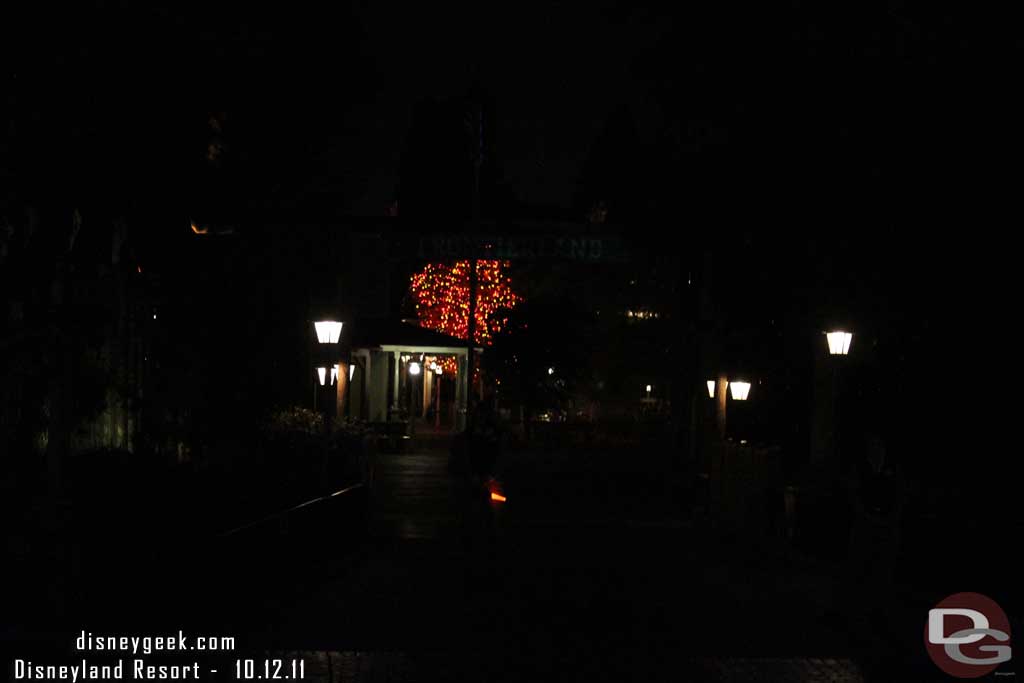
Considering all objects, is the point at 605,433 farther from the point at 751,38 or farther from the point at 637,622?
the point at 637,622

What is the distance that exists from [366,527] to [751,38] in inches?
332

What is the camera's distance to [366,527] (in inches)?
679

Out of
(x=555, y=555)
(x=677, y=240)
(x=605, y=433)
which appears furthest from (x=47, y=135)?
(x=605, y=433)

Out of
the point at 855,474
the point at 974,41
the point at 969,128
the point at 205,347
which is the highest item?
the point at 974,41

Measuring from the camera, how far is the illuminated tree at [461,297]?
44.4 metres

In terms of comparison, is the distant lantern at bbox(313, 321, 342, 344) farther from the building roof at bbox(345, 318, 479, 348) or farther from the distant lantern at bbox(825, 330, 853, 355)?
the building roof at bbox(345, 318, 479, 348)
